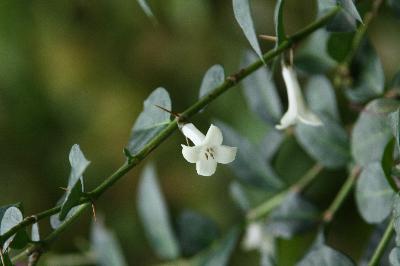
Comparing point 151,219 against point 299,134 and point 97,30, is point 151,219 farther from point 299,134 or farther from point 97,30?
point 97,30

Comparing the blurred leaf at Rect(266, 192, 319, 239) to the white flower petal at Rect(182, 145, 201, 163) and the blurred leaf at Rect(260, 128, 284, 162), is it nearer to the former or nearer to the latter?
the blurred leaf at Rect(260, 128, 284, 162)

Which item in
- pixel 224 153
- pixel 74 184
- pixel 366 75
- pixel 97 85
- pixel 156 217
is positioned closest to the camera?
pixel 74 184

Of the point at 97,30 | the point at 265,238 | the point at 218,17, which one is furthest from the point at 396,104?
the point at 97,30

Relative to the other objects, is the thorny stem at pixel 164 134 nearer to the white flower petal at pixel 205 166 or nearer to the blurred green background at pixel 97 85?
the white flower petal at pixel 205 166

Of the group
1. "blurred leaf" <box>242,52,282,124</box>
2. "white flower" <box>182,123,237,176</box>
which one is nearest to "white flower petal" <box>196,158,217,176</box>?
"white flower" <box>182,123,237,176</box>

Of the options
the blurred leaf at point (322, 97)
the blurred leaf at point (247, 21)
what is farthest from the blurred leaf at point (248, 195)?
the blurred leaf at point (247, 21)

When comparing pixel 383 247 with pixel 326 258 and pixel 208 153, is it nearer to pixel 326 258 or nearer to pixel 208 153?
pixel 326 258

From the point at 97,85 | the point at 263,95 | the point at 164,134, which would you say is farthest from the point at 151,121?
the point at 97,85
